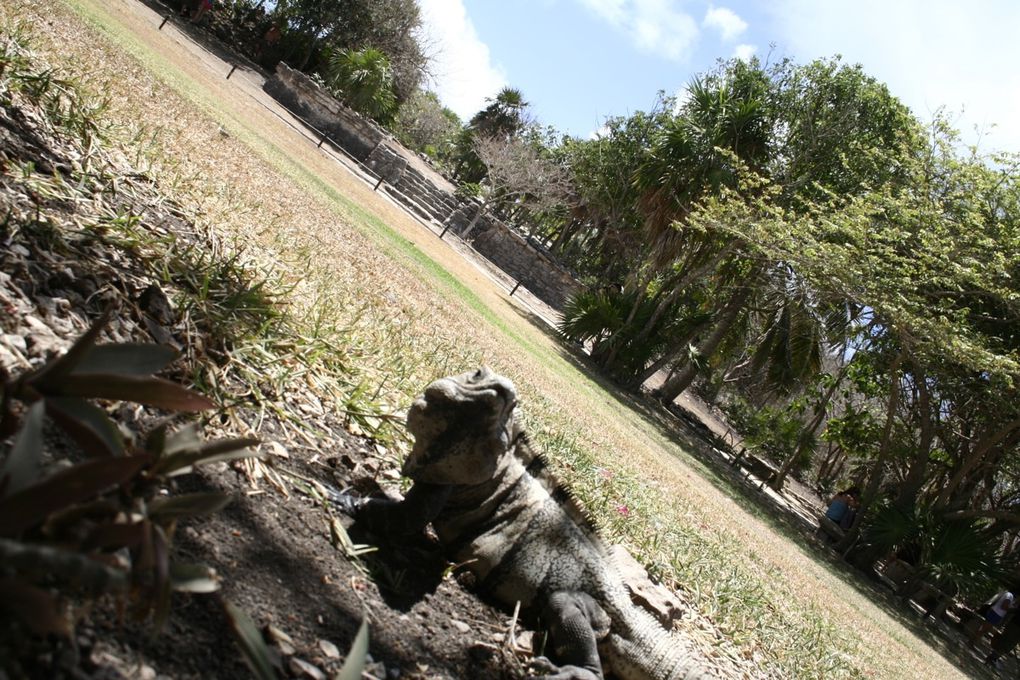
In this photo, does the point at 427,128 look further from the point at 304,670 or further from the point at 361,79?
the point at 304,670

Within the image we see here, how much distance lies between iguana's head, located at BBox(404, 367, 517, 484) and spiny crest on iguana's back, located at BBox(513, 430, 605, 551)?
1.57ft

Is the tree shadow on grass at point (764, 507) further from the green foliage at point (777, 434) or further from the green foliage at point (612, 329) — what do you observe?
the green foliage at point (777, 434)

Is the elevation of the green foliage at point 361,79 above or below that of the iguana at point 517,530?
above

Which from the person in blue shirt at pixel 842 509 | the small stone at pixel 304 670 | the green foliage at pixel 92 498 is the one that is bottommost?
the small stone at pixel 304 670

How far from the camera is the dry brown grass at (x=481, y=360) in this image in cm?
551

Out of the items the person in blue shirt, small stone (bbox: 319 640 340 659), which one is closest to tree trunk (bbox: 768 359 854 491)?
the person in blue shirt

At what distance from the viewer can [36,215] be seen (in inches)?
136

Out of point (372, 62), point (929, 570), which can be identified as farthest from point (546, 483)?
point (372, 62)

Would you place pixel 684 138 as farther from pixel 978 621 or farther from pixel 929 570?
pixel 978 621

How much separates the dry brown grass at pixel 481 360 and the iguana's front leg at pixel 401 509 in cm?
136

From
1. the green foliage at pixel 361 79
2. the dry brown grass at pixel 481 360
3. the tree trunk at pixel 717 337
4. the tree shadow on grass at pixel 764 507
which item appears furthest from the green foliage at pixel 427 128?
the dry brown grass at pixel 481 360

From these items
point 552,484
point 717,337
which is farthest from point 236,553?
point 717,337

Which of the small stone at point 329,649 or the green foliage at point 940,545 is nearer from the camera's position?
the small stone at point 329,649

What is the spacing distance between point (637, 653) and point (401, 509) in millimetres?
1252
